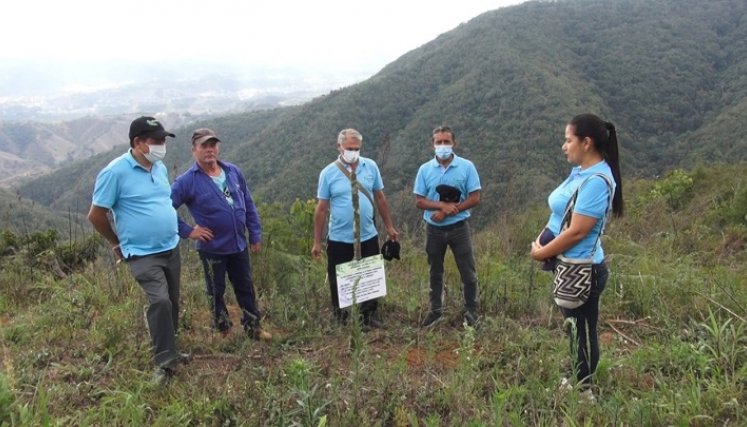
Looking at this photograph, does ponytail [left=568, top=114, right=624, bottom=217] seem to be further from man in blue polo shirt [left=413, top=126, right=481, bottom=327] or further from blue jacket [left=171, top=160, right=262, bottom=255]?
blue jacket [left=171, top=160, right=262, bottom=255]

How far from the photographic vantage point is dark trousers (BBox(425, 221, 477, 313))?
373 cm

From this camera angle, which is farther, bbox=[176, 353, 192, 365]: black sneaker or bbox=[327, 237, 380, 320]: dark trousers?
bbox=[327, 237, 380, 320]: dark trousers

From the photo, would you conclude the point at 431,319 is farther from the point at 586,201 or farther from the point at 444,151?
the point at 586,201

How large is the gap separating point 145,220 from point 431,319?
2080 mm

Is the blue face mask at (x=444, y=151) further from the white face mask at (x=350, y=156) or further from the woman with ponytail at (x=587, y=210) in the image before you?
the woman with ponytail at (x=587, y=210)

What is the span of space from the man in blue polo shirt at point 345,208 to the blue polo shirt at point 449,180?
379mm

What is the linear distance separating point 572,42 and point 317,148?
146ft

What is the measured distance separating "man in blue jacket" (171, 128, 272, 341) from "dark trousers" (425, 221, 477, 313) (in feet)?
4.37

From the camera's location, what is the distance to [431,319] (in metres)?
3.71

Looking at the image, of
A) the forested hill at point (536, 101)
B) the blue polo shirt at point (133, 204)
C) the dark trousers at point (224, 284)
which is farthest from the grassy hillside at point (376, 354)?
the forested hill at point (536, 101)

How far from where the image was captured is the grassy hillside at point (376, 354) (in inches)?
84.0

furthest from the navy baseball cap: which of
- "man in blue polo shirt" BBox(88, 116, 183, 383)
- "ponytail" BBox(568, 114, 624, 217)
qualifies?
"ponytail" BBox(568, 114, 624, 217)

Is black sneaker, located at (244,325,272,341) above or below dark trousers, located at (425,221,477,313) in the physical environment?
below

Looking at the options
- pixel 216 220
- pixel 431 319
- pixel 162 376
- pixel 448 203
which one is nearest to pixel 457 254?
pixel 448 203
